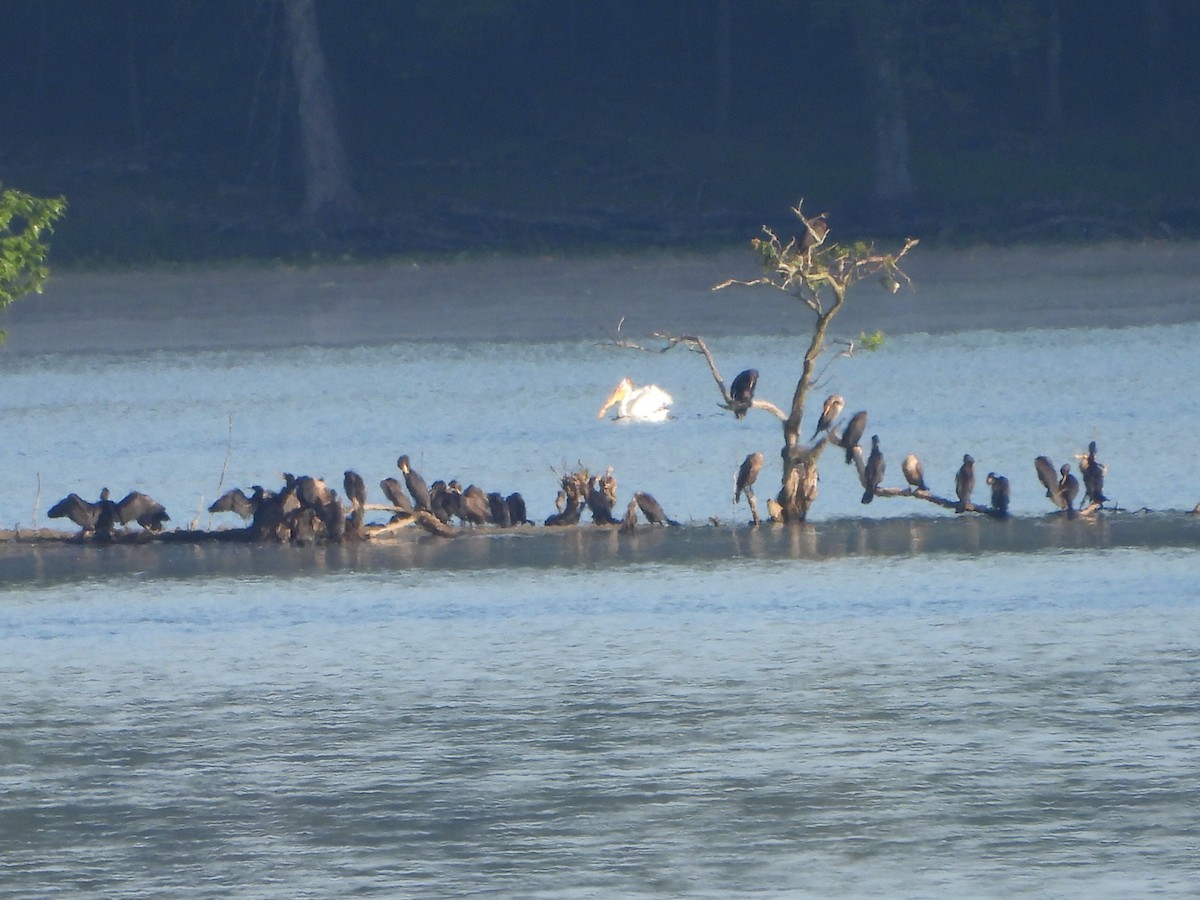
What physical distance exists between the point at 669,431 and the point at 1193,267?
17.0 m

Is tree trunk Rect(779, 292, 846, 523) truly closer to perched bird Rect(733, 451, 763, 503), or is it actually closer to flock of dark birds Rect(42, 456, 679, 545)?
perched bird Rect(733, 451, 763, 503)

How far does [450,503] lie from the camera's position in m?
18.4

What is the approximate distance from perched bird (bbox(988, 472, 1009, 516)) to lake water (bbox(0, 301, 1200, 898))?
262 millimetres

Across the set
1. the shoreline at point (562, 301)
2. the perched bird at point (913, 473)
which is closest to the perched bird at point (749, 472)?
the perched bird at point (913, 473)

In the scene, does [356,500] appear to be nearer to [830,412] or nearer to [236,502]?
[236,502]

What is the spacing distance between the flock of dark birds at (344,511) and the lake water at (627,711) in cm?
26

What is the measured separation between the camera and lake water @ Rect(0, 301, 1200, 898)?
10.4 metres

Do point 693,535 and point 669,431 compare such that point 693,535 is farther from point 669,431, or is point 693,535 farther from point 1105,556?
point 669,431

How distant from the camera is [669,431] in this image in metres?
26.3

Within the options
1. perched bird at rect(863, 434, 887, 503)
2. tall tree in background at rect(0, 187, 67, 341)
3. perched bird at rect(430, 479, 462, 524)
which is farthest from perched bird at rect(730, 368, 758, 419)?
tall tree in background at rect(0, 187, 67, 341)

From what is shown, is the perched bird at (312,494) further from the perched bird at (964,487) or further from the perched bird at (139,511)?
the perched bird at (964,487)

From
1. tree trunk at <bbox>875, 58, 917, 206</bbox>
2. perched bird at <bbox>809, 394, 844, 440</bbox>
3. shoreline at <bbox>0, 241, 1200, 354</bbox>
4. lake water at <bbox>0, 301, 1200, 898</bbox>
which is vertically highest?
tree trunk at <bbox>875, 58, 917, 206</bbox>

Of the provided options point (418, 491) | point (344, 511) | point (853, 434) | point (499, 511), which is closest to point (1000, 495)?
point (853, 434)

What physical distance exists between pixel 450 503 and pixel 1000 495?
165 inches
